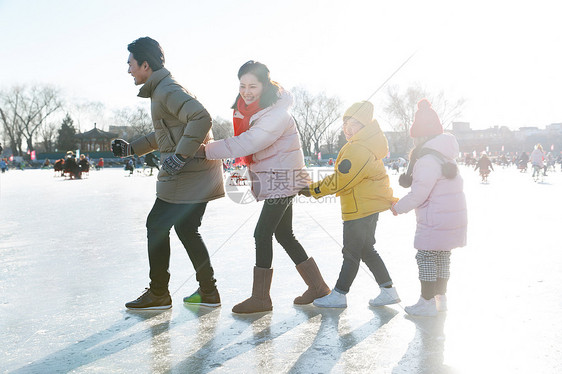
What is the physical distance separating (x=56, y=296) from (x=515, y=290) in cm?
302

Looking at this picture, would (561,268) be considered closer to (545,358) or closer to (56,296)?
(545,358)

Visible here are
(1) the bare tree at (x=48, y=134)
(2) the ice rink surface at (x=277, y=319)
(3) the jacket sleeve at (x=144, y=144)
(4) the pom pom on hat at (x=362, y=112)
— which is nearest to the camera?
(2) the ice rink surface at (x=277, y=319)

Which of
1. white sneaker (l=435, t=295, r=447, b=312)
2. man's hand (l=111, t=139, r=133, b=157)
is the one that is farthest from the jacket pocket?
white sneaker (l=435, t=295, r=447, b=312)

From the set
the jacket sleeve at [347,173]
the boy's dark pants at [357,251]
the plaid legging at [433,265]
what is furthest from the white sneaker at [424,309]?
the jacket sleeve at [347,173]

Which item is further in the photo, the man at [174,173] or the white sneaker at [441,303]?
the white sneaker at [441,303]

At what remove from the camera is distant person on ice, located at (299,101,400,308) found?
109 inches

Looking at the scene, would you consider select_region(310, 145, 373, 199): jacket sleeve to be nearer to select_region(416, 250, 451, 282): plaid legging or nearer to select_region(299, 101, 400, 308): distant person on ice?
select_region(299, 101, 400, 308): distant person on ice

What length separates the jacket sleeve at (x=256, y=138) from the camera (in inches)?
103

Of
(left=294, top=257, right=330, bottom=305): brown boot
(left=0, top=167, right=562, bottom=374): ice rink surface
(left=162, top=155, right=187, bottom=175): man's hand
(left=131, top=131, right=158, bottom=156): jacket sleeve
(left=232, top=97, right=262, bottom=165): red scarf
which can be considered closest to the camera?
(left=0, top=167, right=562, bottom=374): ice rink surface

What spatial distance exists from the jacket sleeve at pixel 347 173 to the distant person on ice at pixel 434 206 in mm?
283

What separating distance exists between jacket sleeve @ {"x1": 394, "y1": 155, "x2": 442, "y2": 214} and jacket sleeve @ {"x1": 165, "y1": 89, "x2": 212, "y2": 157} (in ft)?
3.93

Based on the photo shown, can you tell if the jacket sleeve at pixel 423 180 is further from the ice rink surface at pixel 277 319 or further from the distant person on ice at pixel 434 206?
the ice rink surface at pixel 277 319

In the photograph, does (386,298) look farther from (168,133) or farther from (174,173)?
(168,133)

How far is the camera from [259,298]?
281 cm
